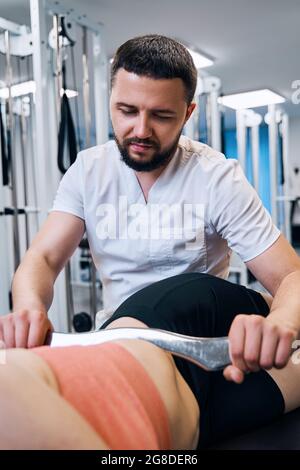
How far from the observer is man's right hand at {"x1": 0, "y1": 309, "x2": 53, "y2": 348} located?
2.10ft

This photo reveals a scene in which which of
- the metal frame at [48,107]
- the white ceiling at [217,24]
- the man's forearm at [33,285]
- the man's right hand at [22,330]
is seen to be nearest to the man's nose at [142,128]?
the man's forearm at [33,285]

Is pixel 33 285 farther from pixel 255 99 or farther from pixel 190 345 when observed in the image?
pixel 255 99

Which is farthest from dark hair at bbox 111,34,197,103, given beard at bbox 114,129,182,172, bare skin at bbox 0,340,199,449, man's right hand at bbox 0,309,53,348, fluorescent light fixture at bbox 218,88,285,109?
fluorescent light fixture at bbox 218,88,285,109

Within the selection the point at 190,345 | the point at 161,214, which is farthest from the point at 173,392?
the point at 161,214

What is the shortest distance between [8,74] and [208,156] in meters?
1.43

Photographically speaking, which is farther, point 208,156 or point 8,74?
point 8,74

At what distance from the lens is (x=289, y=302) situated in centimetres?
71

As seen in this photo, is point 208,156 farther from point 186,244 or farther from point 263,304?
point 263,304

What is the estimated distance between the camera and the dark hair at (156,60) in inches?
37.9

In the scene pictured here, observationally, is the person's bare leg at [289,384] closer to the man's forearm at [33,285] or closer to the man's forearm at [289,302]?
the man's forearm at [289,302]

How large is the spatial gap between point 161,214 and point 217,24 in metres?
2.38

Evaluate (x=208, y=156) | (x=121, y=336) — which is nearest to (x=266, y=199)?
(x=208, y=156)

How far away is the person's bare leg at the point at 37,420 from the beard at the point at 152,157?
706 millimetres

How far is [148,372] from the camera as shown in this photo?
0.50 meters
